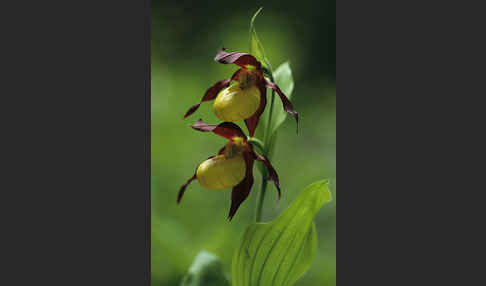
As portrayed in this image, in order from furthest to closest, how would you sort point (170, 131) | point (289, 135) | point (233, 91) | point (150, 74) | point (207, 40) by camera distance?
point (170, 131)
point (289, 135)
point (207, 40)
point (150, 74)
point (233, 91)

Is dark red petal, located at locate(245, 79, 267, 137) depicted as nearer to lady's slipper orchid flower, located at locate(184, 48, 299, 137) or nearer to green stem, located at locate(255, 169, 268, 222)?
lady's slipper orchid flower, located at locate(184, 48, 299, 137)

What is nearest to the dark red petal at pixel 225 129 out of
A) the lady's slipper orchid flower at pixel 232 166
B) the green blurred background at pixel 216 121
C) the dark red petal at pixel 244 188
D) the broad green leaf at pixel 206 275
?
the lady's slipper orchid flower at pixel 232 166

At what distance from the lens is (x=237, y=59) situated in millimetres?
2004

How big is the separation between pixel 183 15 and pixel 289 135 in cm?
103

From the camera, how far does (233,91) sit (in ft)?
6.64

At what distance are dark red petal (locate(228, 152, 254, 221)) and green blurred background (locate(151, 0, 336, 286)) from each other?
494 millimetres

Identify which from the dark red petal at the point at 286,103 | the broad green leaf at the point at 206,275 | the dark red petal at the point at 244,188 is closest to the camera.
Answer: the dark red petal at the point at 286,103

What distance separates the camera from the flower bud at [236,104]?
1.98 meters

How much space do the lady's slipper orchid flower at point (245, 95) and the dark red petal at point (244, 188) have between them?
0.38 feet

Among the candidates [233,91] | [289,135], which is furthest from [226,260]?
[233,91]

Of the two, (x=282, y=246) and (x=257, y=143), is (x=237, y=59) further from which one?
(x=282, y=246)

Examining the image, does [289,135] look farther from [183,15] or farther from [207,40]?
[183,15]

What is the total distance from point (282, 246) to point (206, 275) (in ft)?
1.68

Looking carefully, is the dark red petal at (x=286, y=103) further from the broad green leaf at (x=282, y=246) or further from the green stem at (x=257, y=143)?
the broad green leaf at (x=282, y=246)
